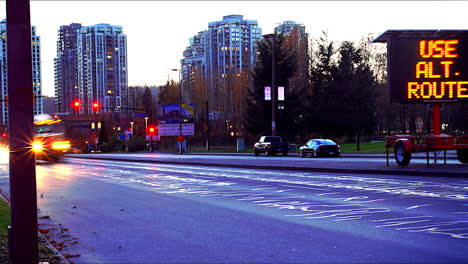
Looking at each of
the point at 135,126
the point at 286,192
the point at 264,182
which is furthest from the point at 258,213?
the point at 135,126

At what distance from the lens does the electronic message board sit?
21484 mm

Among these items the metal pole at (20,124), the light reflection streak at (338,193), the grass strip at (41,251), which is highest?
the metal pole at (20,124)

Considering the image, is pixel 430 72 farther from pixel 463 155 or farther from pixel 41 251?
pixel 41 251

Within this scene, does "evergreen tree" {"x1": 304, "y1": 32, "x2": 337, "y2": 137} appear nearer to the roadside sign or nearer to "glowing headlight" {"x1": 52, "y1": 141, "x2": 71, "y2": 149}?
"glowing headlight" {"x1": 52, "y1": 141, "x2": 71, "y2": 149}

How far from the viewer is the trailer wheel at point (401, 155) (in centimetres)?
2267

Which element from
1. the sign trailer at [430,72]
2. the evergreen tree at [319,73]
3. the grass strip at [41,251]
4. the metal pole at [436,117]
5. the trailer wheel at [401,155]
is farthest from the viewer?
the evergreen tree at [319,73]

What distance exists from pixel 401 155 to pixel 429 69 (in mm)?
3875

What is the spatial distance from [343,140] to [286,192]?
2368 inches

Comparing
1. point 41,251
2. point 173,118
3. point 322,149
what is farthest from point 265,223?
point 173,118

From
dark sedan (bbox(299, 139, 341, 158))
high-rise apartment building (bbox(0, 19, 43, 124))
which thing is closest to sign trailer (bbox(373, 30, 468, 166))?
high-rise apartment building (bbox(0, 19, 43, 124))

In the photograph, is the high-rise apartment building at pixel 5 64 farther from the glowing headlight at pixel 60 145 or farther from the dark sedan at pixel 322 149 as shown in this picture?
the dark sedan at pixel 322 149

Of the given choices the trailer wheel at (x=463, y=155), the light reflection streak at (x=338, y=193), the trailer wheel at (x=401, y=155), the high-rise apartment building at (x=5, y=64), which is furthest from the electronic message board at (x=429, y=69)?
the high-rise apartment building at (x=5, y=64)

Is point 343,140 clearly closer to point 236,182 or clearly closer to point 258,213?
point 236,182

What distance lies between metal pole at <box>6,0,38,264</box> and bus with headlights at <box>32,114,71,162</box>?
3360 cm
